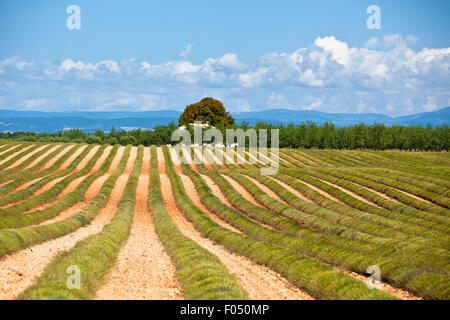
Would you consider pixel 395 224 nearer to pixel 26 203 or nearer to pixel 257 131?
pixel 26 203

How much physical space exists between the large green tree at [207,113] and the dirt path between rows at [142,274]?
95184mm

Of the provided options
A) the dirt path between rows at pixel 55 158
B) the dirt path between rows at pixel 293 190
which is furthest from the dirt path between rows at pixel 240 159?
the dirt path between rows at pixel 55 158

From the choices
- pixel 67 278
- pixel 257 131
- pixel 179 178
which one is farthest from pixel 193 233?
pixel 257 131

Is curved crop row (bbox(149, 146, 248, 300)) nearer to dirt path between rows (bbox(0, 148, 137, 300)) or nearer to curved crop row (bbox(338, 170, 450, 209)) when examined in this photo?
dirt path between rows (bbox(0, 148, 137, 300))

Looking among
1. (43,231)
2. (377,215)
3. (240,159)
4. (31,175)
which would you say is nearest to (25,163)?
(31,175)

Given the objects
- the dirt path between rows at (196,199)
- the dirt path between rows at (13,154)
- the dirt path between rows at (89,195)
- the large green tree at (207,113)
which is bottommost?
the dirt path between rows at (196,199)

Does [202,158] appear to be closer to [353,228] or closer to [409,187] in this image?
[409,187]

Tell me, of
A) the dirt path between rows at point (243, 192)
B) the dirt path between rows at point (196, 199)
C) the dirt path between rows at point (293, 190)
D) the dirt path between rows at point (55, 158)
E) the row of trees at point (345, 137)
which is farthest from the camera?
the row of trees at point (345, 137)

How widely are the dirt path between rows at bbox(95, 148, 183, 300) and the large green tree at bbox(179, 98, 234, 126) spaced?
95184mm

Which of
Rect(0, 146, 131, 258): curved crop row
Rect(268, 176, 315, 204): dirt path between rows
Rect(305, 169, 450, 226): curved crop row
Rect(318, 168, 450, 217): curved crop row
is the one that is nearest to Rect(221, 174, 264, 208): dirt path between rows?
Rect(268, 176, 315, 204): dirt path between rows

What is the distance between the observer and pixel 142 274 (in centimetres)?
1357

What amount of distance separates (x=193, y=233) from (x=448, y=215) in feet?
56.4

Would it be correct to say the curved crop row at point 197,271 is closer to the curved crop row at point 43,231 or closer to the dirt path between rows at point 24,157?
the curved crop row at point 43,231

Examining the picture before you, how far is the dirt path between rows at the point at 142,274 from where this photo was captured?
11.3 metres
